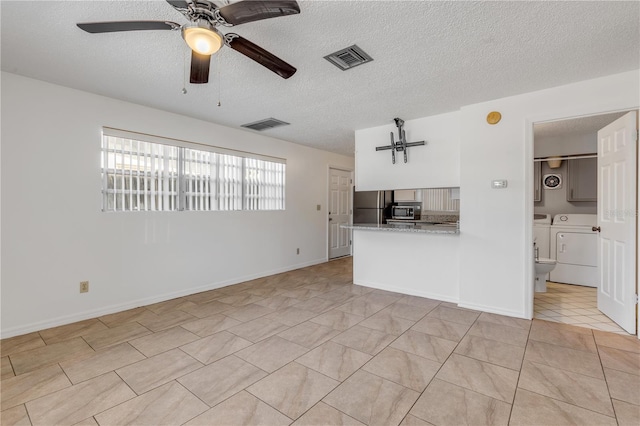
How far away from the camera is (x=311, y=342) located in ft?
8.31

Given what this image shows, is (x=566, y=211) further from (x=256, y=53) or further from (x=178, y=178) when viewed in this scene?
(x=178, y=178)

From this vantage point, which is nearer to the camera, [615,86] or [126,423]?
[126,423]

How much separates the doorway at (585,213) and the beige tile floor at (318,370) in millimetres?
413

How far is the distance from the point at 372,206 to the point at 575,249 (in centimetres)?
307

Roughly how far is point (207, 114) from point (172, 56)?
1504 mm

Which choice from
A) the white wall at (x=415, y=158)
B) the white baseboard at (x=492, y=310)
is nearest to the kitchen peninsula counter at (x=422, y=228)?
the white wall at (x=415, y=158)

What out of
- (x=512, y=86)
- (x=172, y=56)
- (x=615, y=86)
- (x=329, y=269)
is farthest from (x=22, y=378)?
(x=615, y=86)

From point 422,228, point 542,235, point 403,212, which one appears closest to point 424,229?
point 422,228

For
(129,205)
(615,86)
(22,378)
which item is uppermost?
(615,86)

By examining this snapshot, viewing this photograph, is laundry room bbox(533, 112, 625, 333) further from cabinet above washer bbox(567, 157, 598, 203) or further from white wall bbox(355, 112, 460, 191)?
white wall bbox(355, 112, 460, 191)

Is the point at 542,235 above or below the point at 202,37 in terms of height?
below

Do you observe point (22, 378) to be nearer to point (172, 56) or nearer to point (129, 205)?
point (129, 205)

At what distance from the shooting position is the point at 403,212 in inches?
167

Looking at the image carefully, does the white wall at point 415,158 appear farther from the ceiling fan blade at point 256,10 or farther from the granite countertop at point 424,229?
the ceiling fan blade at point 256,10
